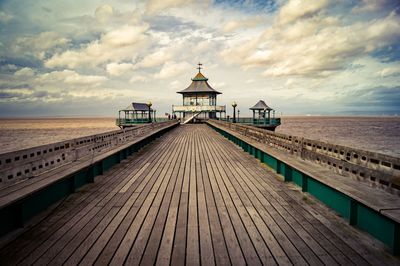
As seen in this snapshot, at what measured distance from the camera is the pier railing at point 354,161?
3.61 metres

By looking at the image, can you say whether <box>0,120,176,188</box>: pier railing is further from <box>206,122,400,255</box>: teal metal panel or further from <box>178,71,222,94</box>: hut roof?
<box>178,71,222,94</box>: hut roof

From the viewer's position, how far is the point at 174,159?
33.0ft

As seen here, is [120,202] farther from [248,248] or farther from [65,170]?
[248,248]

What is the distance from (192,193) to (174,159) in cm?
442

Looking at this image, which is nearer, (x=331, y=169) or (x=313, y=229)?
(x=313, y=229)

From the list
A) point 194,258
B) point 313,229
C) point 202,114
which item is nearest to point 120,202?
point 194,258

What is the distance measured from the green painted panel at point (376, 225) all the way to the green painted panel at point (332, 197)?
0.31 metres

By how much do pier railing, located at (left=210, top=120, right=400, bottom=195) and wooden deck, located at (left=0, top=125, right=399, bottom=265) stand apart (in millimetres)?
844

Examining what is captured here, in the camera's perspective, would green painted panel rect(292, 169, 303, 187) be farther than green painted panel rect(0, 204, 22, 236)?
Yes

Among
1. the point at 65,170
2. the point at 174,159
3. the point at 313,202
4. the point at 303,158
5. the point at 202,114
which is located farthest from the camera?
the point at 202,114

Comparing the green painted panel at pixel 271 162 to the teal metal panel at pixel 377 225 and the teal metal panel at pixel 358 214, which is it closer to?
the teal metal panel at pixel 358 214

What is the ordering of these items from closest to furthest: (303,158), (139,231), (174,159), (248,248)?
(248,248) < (139,231) < (303,158) < (174,159)

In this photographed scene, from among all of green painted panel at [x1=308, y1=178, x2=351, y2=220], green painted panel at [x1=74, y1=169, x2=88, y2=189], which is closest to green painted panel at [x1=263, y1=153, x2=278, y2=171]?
green painted panel at [x1=308, y1=178, x2=351, y2=220]

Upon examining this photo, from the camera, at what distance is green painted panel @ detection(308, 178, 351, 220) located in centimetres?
425
